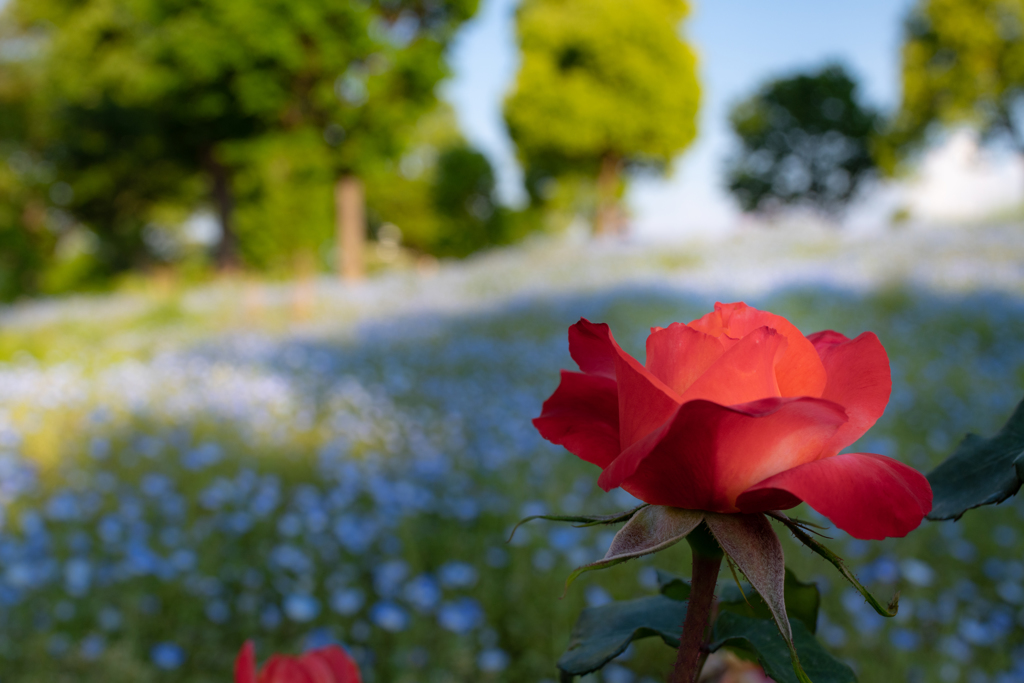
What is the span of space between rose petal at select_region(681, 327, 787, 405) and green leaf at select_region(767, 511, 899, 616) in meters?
0.08

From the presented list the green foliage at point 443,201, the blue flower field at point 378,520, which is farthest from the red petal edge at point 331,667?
the green foliage at point 443,201

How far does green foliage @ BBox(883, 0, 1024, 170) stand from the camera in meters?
20.0

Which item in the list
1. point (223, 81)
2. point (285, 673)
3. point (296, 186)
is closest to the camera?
point (285, 673)

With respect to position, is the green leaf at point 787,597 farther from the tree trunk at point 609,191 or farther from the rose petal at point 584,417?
the tree trunk at point 609,191

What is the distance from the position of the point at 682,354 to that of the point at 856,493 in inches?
4.7

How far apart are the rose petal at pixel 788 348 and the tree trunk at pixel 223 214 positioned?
19154 millimetres

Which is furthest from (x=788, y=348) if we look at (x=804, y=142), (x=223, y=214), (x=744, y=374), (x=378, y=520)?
(x=804, y=142)

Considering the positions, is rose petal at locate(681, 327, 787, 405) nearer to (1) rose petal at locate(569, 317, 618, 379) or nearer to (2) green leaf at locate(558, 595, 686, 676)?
(1) rose petal at locate(569, 317, 618, 379)

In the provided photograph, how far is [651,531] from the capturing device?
1.36 feet

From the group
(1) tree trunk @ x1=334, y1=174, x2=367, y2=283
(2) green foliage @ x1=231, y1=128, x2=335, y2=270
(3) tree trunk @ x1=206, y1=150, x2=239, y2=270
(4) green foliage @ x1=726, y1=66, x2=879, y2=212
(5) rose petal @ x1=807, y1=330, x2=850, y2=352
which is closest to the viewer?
(5) rose petal @ x1=807, y1=330, x2=850, y2=352

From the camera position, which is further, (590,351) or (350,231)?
(350,231)

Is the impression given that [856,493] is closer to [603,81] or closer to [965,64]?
[603,81]

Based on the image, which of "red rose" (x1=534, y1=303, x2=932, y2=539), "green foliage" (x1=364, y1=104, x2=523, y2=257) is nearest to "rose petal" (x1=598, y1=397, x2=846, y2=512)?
"red rose" (x1=534, y1=303, x2=932, y2=539)

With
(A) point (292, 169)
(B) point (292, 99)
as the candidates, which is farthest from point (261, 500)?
(B) point (292, 99)
